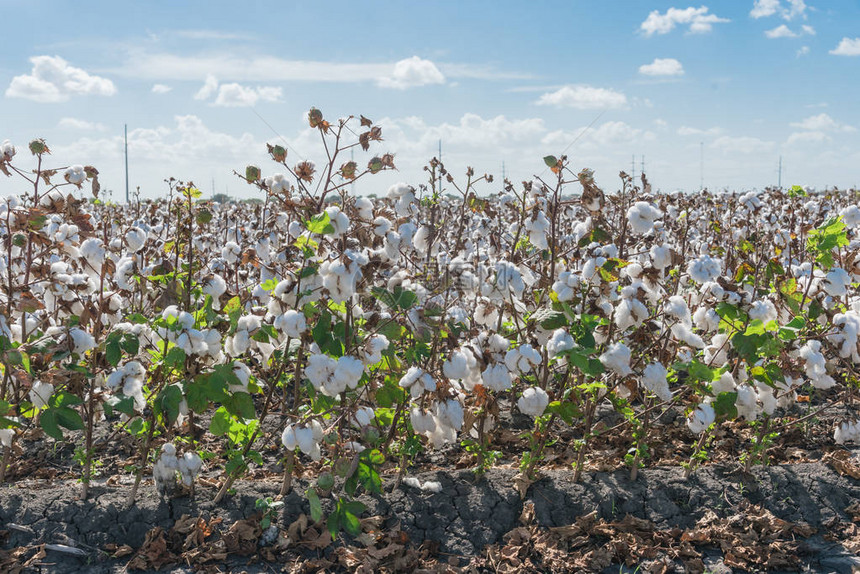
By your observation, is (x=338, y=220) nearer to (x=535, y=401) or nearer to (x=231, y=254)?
(x=535, y=401)

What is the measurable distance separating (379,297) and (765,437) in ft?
7.69

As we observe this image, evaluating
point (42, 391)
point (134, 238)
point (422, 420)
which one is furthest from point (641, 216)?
point (42, 391)

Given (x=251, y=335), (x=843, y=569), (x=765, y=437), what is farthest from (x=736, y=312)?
(x=251, y=335)

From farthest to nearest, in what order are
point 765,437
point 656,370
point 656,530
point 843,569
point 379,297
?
point 765,437 < point 656,530 < point 843,569 < point 656,370 < point 379,297

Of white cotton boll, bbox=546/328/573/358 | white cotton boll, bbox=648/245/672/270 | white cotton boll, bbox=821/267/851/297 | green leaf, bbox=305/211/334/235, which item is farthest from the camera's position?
white cotton boll, bbox=821/267/851/297

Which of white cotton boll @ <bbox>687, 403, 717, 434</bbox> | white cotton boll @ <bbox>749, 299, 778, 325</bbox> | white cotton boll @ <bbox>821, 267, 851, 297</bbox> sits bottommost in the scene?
white cotton boll @ <bbox>687, 403, 717, 434</bbox>

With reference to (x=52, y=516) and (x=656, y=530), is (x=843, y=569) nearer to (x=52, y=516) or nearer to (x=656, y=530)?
(x=656, y=530)

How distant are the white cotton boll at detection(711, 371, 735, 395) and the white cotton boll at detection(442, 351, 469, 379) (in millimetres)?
1325

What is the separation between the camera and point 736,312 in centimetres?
306

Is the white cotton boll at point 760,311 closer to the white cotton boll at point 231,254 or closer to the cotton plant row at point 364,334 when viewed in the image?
the cotton plant row at point 364,334

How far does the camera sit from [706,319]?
313cm

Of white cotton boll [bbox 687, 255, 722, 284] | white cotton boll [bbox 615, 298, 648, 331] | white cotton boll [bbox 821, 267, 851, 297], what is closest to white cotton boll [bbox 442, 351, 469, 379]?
white cotton boll [bbox 615, 298, 648, 331]

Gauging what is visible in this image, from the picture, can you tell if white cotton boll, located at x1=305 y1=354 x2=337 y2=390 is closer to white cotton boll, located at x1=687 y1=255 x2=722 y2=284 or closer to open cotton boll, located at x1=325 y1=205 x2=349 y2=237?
open cotton boll, located at x1=325 y1=205 x2=349 y2=237

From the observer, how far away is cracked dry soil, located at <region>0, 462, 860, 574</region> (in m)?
3.21
